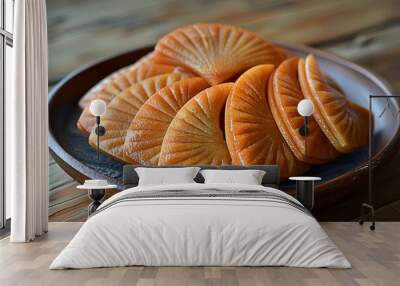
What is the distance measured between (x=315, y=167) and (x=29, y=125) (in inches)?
124

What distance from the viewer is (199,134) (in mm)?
6324

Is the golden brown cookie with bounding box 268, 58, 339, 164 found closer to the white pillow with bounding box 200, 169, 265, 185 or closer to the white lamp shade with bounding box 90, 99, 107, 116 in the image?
the white pillow with bounding box 200, 169, 265, 185

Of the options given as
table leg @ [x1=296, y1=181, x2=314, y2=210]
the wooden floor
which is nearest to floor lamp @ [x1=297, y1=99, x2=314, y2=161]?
table leg @ [x1=296, y1=181, x2=314, y2=210]

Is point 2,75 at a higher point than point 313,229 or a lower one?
higher

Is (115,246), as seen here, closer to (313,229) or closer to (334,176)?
(313,229)

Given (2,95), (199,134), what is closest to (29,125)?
(2,95)

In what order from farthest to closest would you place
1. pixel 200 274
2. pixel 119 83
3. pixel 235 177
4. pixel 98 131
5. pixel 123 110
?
pixel 119 83 → pixel 123 110 → pixel 98 131 → pixel 235 177 → pixel 200 274

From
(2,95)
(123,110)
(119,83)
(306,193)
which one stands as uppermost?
(119,83)

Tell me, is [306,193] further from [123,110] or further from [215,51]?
[123,110]

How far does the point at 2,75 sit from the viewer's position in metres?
6.02

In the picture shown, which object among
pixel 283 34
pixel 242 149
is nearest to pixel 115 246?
pixel 242 149

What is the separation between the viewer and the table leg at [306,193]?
6.06 m

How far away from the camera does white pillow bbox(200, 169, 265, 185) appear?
→ 5.91m

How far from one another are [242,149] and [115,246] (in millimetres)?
2452
